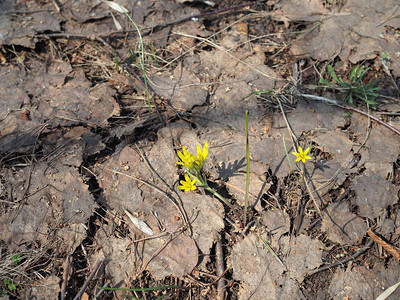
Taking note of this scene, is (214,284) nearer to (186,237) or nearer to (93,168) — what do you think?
(186,237)

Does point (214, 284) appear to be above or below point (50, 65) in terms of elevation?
below

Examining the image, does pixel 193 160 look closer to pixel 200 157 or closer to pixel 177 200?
pixel 200 157

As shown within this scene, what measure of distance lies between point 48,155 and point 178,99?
91 cm

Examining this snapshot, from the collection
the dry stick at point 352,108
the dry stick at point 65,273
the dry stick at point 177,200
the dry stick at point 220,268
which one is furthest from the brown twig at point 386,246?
the dry stick at point 65,273

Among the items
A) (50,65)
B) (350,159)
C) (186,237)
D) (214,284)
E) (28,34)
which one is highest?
(28,34)

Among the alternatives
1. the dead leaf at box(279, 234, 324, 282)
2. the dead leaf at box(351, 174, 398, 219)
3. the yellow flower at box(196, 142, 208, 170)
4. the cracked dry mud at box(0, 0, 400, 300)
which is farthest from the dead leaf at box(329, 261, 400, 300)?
the yellow flower at box(196, 142, 208, 170)

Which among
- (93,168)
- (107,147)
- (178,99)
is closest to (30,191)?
(93,168)

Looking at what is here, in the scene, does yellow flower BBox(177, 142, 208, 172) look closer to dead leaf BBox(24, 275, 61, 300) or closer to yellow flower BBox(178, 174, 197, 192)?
yellow flower BBox(178, 174, 197, 192)

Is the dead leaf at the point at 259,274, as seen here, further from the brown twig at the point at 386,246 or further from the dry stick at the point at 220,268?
the brown twig at the point at 386,246

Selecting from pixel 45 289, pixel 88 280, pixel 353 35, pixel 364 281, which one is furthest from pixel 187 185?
pixel 353 35

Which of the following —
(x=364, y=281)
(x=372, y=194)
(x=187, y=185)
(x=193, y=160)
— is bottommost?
(x=364, y=281)

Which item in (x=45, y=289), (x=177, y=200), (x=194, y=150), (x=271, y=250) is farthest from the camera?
(x=194, y=150)

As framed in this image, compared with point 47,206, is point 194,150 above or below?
above

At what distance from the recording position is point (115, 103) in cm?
223
